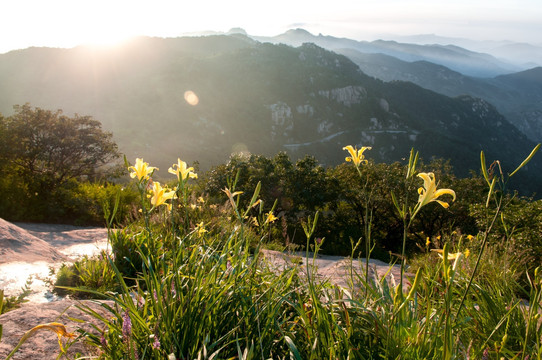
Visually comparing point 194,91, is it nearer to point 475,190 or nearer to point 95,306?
point 475,190

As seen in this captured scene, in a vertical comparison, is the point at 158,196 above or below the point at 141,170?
below

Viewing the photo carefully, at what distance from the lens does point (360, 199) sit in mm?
14250

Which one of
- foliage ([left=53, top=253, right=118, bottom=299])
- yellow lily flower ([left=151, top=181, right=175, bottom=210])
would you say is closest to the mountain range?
foliage ([left=53, top=253, right=118, bottom=299])

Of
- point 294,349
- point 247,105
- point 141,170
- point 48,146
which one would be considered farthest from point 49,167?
point 247,105

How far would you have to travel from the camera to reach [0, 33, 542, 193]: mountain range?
88.1m

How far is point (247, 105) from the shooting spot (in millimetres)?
112250

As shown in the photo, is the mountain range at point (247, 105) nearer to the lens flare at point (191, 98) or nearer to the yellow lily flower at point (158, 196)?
the lens flare at point (191, 98)

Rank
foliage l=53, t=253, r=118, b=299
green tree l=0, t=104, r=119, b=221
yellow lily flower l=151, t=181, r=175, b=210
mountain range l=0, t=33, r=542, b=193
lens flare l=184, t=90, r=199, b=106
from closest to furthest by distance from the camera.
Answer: yellow lily flower l=151, t=181, r=175, b=210 < foliage l=53, t=253, r=118, b=299 < green tree l=0, t=104, r=119, b=221 < mountain range l=0, t=33, r=542, b=193 < lens flare l=184, t=90, r=199, b=106

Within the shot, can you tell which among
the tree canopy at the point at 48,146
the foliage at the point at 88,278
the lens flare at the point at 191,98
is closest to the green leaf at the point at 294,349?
the foliage at the point at 88,278

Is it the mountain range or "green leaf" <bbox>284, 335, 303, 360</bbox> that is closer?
"green leaf" <bbox>284, 335, 303, 360</bbox>

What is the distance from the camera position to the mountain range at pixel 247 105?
88.1 meters

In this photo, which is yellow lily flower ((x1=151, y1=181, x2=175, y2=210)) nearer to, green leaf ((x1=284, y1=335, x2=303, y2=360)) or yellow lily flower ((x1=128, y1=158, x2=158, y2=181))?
yellow lily flower ((x1=128, y1=158, x2=158, y2=181))

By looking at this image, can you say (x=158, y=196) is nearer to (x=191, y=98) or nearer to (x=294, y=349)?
(x=294, y=349)

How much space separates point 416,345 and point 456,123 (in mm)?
159317
